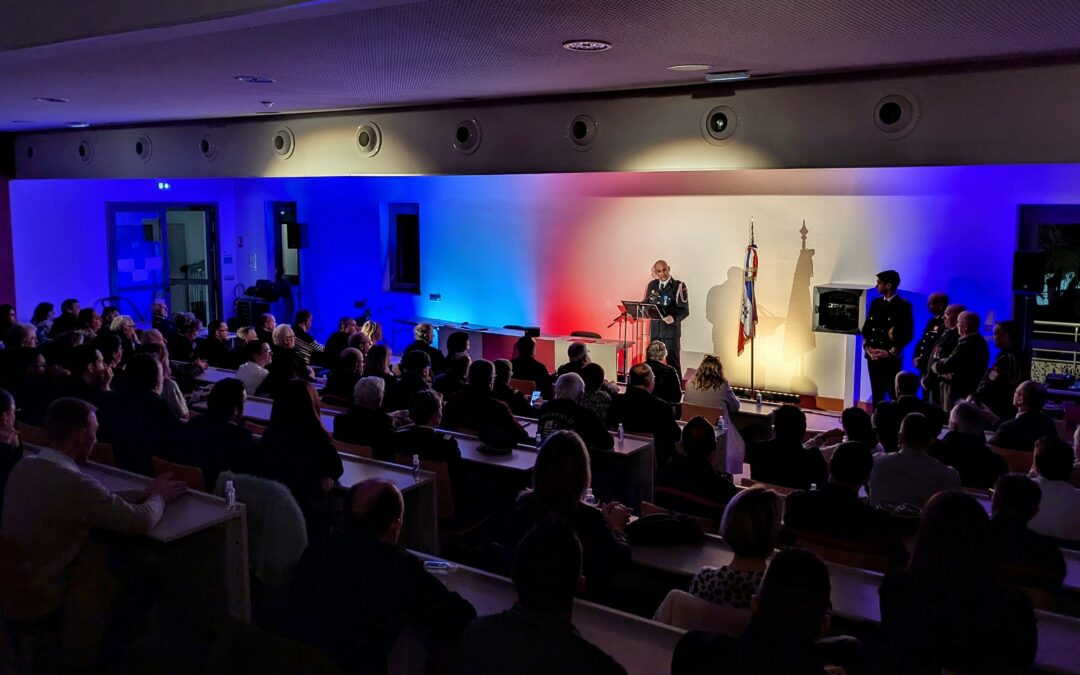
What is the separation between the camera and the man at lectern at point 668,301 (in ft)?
33.0

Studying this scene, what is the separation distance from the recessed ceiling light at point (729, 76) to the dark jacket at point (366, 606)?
4.86 m

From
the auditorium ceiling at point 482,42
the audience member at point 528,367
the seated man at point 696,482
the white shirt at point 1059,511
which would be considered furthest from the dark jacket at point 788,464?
the audience member at point 528,367

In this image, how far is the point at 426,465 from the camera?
482 centimetres

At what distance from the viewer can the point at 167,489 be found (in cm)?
379

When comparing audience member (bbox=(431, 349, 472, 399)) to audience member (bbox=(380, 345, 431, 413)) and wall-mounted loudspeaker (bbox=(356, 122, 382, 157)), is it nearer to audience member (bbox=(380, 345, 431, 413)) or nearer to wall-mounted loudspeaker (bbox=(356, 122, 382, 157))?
audience member (bbox=(380, 345, 431, 413))

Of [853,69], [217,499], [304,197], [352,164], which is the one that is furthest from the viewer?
[304,197]

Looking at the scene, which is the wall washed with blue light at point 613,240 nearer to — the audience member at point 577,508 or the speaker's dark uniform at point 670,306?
the speaker's dark uniform at point 670,306

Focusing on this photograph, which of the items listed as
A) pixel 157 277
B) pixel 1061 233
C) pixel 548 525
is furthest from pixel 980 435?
pixel 157 277

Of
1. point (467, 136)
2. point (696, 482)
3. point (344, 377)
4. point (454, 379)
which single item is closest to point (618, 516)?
point (696, 482)

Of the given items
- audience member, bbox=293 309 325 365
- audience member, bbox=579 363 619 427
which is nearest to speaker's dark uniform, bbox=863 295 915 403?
audience member, bbox=579 363 619 427

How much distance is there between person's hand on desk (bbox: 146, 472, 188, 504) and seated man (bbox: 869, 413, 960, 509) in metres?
3.18

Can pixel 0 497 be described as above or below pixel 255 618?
above

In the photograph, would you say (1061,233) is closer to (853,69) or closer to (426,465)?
(853,69)

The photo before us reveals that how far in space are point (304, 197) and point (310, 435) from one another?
10.7m
